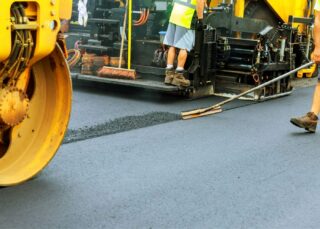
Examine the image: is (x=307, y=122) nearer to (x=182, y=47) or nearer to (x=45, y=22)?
(x=182, y=47)

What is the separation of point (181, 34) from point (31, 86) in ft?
12.5

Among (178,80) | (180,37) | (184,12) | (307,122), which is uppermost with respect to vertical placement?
(184,12)

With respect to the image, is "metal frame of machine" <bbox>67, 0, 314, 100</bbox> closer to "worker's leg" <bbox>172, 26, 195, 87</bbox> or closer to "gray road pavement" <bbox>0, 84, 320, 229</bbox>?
"worker's leg" <bbox>172, 26, 195, 87</bbox>

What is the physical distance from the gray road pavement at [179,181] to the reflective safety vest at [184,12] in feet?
5.14

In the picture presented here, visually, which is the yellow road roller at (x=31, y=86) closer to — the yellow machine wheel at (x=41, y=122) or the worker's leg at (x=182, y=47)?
the yellow machine wheel at (x=41, y=122)

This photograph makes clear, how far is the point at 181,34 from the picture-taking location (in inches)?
295

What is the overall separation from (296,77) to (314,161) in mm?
6505

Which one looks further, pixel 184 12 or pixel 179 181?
pixel 184 12

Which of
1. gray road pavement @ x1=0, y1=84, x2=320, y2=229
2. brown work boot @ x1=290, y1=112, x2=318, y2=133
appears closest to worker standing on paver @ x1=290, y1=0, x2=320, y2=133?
brown work boot @ x1=290, y1=112, x2=318, y2=133

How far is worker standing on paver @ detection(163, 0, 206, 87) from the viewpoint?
7355mm

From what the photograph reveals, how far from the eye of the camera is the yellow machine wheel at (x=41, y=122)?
3.86 metres

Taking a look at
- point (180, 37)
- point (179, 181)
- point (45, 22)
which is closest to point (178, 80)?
Answer: point (180, 37)

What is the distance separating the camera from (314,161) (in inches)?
197

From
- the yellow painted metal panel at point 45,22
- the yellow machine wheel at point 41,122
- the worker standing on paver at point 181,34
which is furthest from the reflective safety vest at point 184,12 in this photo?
the yellow painted metal panel at point 45,22
